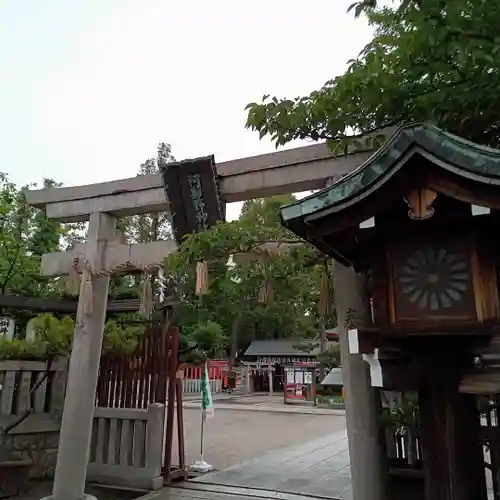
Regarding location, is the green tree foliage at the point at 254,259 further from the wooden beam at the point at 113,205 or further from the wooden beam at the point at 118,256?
the wooden beam at the point at 113,205

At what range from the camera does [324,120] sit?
3359 millimetres

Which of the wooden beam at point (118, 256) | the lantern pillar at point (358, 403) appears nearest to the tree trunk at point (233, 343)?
the wooden beam at point (118, 256)

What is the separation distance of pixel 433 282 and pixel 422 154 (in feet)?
2.13

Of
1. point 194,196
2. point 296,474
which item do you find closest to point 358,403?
point 194,196

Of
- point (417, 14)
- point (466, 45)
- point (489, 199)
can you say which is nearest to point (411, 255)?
point (489, 199)

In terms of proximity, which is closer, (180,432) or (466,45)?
(466,45)

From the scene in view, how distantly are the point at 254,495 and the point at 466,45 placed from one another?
561 cm

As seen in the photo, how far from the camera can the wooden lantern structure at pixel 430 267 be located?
218 cm

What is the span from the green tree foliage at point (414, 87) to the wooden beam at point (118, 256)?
2.18 m

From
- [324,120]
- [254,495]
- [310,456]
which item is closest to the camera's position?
[324,120]

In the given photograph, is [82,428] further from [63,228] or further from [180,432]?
[63,228]

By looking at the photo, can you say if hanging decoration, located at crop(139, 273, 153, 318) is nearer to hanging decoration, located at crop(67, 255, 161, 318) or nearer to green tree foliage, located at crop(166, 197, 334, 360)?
hanging decoration, located at crop(67, 255, 161, 318)

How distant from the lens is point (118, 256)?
552 centimetres

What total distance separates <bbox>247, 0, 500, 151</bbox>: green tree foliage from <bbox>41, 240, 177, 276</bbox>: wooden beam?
7.15 feet
